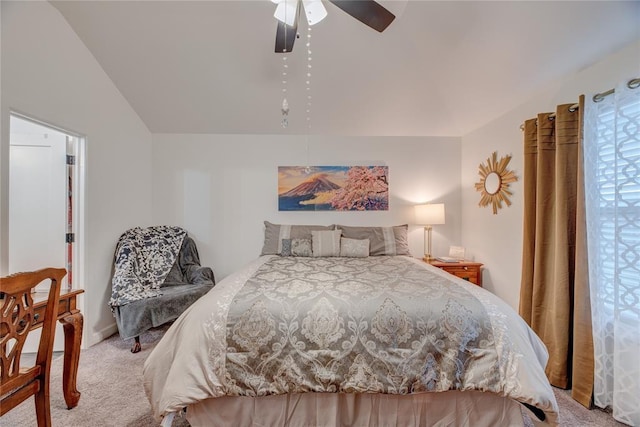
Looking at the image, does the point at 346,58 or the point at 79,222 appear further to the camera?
the point at 346,58

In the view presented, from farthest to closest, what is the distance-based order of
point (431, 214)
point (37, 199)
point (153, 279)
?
point (431, 214), point (153, 279), point (37, 199)

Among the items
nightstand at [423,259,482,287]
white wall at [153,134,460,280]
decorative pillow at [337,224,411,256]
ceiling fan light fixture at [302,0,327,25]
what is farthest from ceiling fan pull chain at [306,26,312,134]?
nightstand at [423,259,482,287]

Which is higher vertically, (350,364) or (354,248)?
(354,248)

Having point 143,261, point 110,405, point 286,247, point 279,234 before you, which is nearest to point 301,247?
point 286,247

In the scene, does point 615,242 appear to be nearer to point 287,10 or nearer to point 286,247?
point 287,10

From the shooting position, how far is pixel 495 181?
111 inches

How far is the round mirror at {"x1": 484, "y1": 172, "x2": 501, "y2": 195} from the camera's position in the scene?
2783 mm

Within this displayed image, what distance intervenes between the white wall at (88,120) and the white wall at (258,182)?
1.11 ft

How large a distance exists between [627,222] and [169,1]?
11.5 feet

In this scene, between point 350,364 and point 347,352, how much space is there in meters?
0.06

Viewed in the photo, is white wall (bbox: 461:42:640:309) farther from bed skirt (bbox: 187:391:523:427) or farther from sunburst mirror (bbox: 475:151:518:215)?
bed skirt (bbox: 187:391:523:427)

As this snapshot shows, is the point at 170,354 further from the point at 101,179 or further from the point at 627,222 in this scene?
the point at 627,222

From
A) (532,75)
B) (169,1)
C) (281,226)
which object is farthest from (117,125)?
(532,75)

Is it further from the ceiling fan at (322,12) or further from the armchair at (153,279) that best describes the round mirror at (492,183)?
the armchair at (153,279)
